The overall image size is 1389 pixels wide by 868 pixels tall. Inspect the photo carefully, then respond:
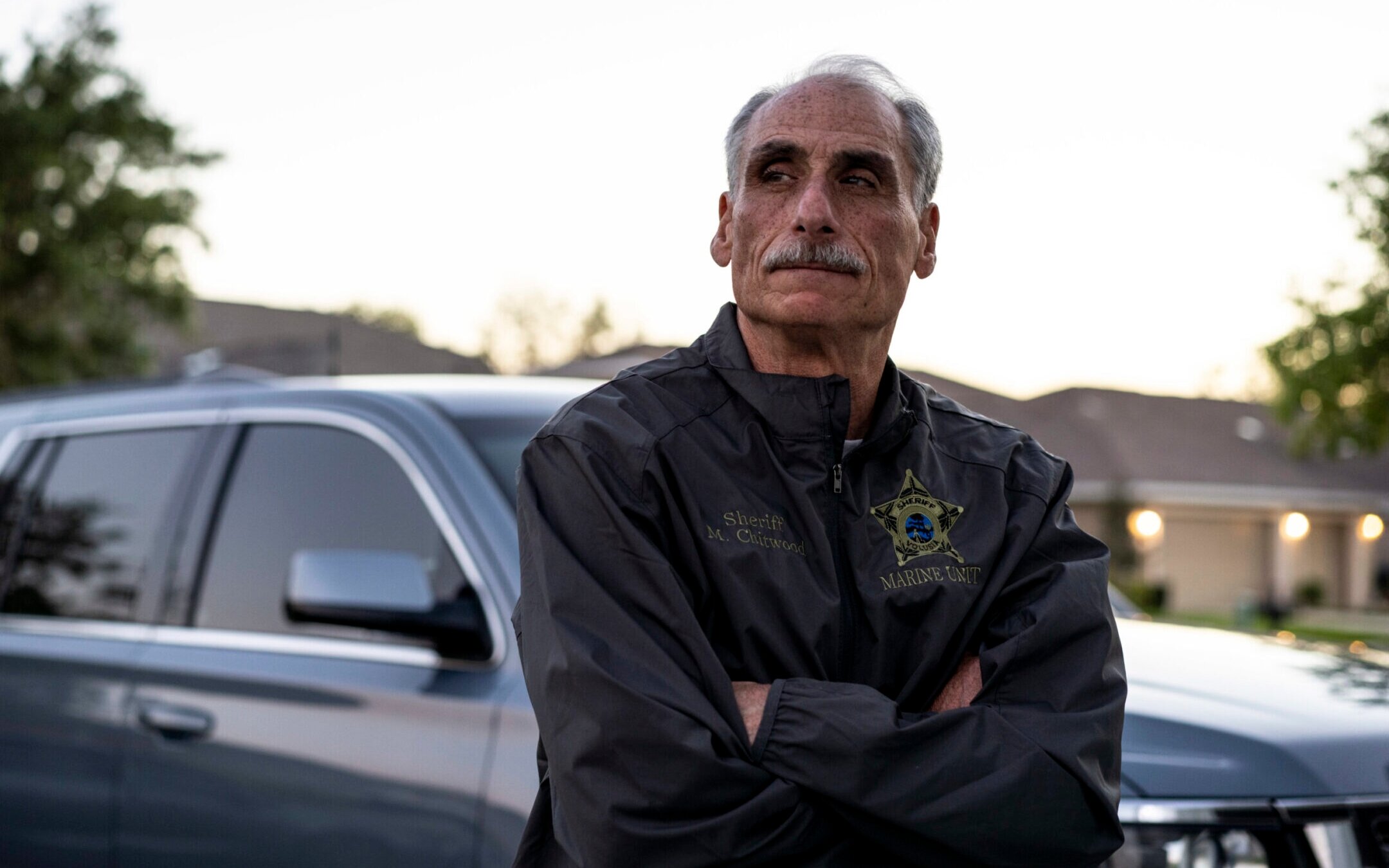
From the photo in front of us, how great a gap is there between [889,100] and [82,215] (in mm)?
27139

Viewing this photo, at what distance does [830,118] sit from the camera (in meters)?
2.22

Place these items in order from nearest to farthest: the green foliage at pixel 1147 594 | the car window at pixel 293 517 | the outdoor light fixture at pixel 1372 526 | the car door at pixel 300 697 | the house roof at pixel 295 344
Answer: the car door at pixel 300 697 → the car window at pixel 293 517 → the house roof at pixel 295 344 → the green foliage at pixel 1147 594 → the outdoor light fixture at pixel 1372 526

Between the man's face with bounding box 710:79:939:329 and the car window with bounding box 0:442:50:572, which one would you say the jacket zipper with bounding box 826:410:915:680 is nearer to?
the man's face with bounding box 710:79:939:329

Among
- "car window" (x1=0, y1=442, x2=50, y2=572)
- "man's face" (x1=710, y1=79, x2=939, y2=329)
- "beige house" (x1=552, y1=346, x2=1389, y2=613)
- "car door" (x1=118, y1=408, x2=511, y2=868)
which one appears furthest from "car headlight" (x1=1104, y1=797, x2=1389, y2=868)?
"beige house" (x1=552, y1=346, x2=1389, y2=613)

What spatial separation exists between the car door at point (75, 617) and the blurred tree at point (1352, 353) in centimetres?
2410

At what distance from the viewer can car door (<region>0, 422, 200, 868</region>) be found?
11.6 feet

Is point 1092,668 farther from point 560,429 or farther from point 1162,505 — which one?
point 1162,505

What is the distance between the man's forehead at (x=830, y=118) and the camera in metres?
2.21

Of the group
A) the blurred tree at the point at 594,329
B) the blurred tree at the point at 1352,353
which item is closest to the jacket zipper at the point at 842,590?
the blurred tree at the point at 1352,353

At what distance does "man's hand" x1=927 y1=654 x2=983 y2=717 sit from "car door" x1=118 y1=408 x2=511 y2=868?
3.57ft

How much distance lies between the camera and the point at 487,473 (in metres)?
3.07

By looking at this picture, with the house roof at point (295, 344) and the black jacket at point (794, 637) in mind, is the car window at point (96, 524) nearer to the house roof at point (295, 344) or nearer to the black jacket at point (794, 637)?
the black jacket at point (794, 637)

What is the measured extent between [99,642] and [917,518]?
2.49 meters

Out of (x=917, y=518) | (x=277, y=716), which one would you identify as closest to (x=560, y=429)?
(x=917, y=518)
